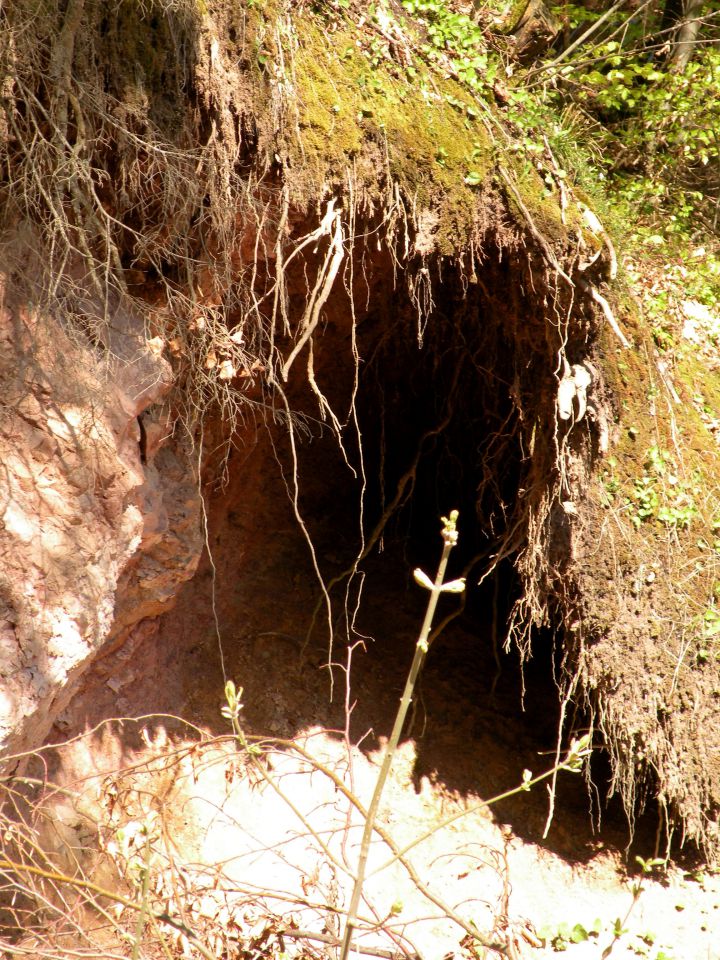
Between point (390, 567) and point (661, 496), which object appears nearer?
point (661, 496)

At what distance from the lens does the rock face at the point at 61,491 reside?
2561 mm

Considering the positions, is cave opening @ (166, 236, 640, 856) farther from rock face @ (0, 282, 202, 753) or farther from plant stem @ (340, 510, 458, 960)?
plant stem @ (340, 510, 458, 960)

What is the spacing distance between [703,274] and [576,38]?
6.18 ft

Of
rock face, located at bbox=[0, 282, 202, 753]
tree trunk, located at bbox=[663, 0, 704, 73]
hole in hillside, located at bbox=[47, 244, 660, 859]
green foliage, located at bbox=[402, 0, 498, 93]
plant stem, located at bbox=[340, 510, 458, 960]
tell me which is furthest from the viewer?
tree trunk, located at bbox=[663, 0, 704, 73]

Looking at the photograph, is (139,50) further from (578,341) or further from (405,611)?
(405,611)

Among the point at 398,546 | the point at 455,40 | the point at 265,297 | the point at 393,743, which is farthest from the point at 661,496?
the point at 393,743

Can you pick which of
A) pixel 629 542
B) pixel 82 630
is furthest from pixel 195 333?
pixel 629 542

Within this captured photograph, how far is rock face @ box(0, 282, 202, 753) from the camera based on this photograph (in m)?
2.56

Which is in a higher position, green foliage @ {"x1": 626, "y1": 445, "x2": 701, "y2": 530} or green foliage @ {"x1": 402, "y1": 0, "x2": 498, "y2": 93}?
green foliage @ {"x1": 402, "y1": 0, "x2": 498, "y2": 93}

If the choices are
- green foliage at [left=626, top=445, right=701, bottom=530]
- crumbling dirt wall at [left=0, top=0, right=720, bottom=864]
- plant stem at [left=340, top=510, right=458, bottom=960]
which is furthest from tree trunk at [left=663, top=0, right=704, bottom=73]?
plant stem at [left=340, top=510, right=458, bottom=960]

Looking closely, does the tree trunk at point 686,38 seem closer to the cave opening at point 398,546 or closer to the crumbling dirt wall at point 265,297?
the crumbling dirt wall at point 265,297

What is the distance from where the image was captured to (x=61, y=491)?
2713mm

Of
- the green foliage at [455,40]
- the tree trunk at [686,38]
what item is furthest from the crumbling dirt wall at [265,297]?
the tree trunk at [686,38]

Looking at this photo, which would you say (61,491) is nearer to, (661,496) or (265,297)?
(265,297)
